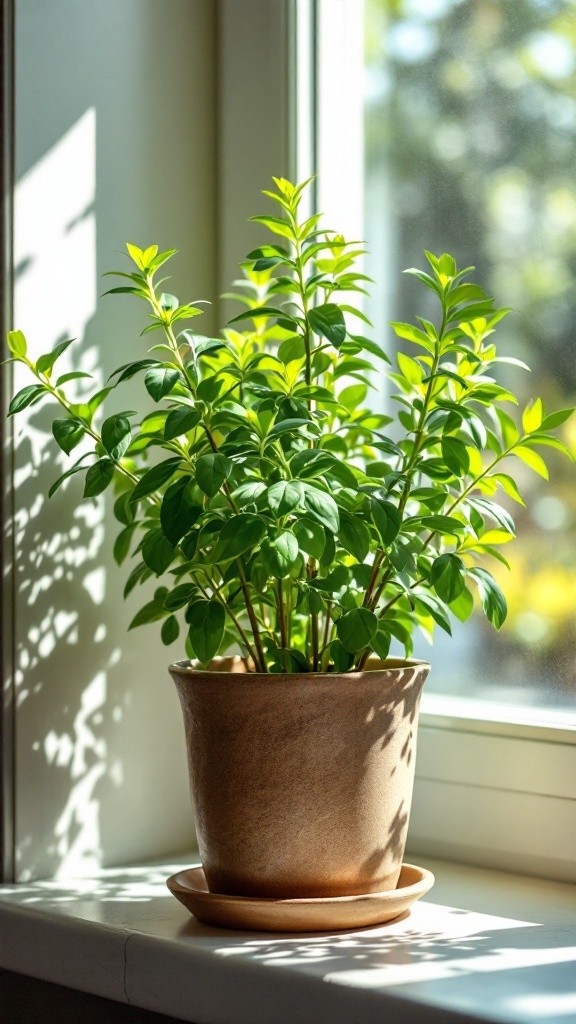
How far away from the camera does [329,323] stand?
967 mm

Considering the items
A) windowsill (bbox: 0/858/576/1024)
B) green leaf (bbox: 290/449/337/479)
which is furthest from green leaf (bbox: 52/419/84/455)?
windowsill (bbox: 0/858/576/1024)

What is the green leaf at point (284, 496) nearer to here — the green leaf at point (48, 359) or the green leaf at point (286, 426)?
the green leaf at point (286, 426)

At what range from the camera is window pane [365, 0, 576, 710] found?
116cm

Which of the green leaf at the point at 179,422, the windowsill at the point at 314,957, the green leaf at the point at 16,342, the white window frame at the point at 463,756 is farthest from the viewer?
the white window frame at the point at 463,756

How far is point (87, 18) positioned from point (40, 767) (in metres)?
0.80

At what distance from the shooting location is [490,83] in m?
1.22

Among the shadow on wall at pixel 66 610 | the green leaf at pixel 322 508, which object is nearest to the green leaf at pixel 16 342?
the shadow on wall at pixel 66 610

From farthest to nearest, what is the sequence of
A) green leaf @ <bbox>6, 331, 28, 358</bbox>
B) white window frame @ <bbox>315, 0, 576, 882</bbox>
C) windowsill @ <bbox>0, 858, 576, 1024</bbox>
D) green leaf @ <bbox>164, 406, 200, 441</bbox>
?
white window frame @ <bbox>315, 0, 576, 882</bbox> → green leaf @ <bbox>6, 331, 28, 358</bbox> → green leaf @ <bbox>164, 406, 200, 441</bbox> → windowsill @ <bbox>0, 858, 576, 1024</bbox>

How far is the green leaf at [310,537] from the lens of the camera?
0.92m

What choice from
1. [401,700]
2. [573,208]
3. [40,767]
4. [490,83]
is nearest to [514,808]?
[401,700]

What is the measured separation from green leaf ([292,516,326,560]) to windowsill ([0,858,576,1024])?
0.33 meters

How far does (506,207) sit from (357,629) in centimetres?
53

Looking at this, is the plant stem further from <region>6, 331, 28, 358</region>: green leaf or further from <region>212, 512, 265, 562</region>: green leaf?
<region>6, 331, 28, 358</region>: green leaf

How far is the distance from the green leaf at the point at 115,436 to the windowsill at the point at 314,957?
16.7 inches
